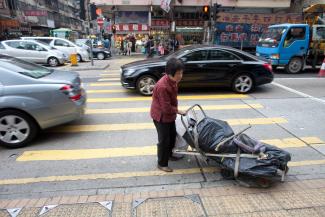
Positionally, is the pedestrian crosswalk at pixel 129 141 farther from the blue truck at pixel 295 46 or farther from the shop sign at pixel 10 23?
the shop sign at pixel 10 23

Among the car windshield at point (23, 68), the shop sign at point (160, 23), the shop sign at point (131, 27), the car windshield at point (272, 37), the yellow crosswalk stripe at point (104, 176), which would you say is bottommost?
the yellow crosswalk stripe at point (104, 176)

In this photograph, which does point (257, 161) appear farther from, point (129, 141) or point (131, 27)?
point (131, 27)

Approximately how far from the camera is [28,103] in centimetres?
453

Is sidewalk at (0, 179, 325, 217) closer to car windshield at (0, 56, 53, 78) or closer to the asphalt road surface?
the asphalt road surface

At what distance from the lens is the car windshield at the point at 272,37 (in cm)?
1202

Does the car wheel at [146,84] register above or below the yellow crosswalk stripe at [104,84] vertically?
above

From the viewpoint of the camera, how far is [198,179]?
3.68m

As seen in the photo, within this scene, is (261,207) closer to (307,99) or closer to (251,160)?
(251,160)

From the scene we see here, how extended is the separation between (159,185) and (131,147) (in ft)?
4.17

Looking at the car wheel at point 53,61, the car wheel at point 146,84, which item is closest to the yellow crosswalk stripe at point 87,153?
the car wheel at point 146,84

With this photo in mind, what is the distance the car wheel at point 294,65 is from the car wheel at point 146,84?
23.7 ft

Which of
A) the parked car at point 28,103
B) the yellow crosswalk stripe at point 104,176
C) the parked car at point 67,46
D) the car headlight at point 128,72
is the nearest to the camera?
the yellow crosswalk stripe at point 104,176

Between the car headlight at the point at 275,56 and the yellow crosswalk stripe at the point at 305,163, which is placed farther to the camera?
the car headlight at the point at 275,56

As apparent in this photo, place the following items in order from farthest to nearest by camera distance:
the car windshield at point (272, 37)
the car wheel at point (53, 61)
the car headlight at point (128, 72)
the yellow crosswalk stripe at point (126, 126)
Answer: the car wheel at point (53, 61), the car windshield at point (272, 37), the car headlight at point (128, 72), the yellow crosswalk stripe at point (126, 126)
